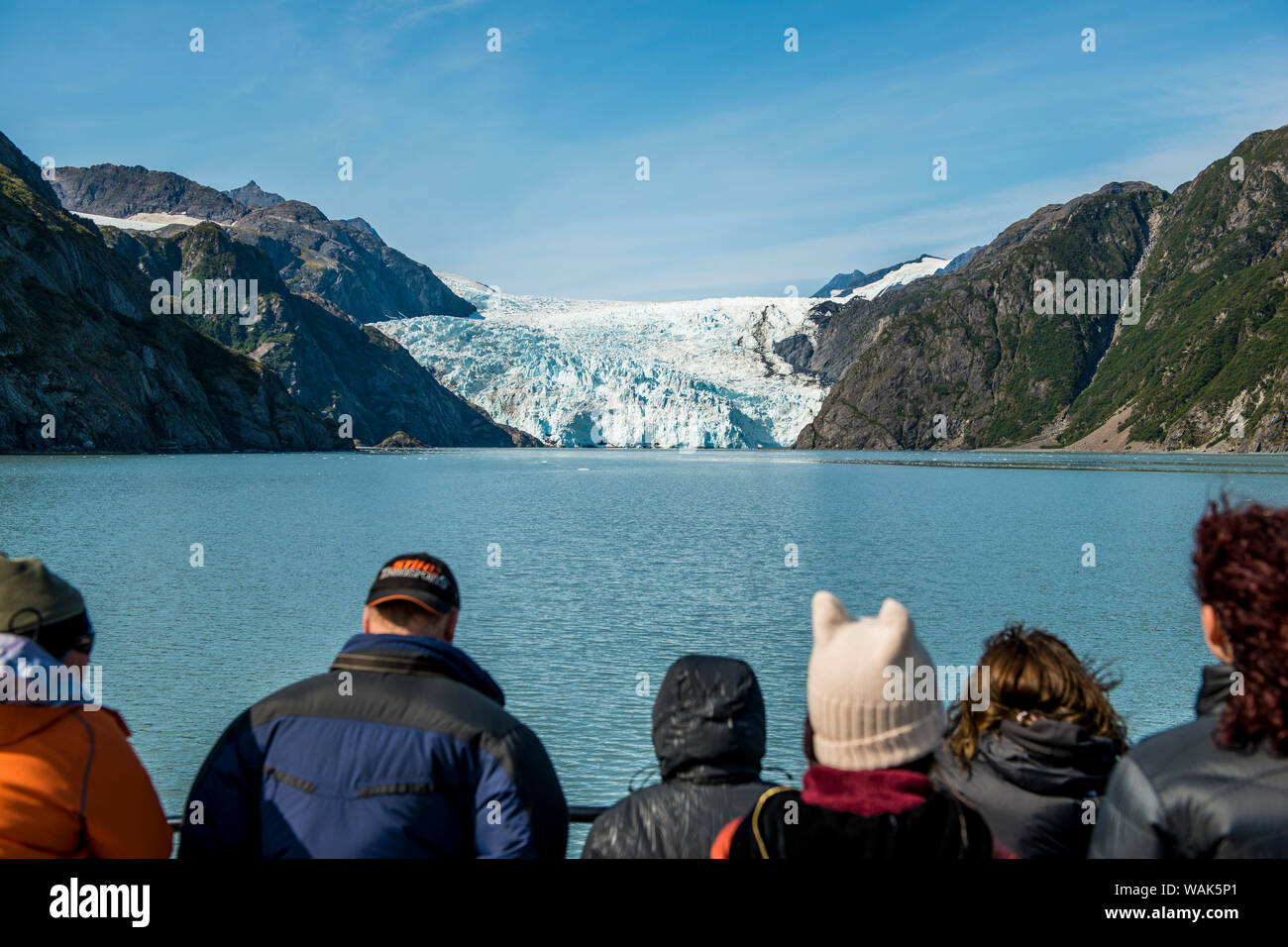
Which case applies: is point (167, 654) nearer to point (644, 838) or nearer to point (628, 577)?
point (628, 577)

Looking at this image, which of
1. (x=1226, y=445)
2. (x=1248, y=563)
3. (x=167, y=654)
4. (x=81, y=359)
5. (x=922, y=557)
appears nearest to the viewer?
(x=1248, y=563)

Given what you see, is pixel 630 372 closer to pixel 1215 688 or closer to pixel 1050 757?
pixel 1050 757

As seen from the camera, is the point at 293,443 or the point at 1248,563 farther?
the point at 293,443

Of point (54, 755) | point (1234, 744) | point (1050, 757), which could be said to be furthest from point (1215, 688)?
point (54, 755)

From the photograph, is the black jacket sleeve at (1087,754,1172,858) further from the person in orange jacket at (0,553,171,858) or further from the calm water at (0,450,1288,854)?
the person in orange jacket at (0,553,171,858)

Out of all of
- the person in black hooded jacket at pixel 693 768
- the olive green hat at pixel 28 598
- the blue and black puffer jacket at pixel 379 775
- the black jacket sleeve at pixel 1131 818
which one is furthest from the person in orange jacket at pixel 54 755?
the black jacket sleeve at pixel 1131 818
